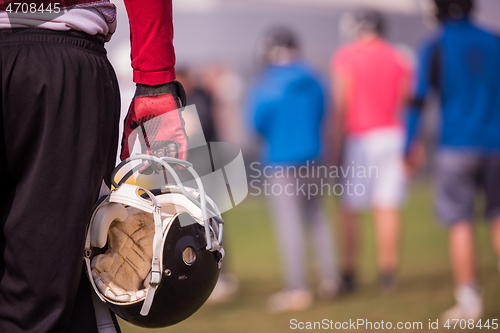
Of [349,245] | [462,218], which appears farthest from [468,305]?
[349,245]

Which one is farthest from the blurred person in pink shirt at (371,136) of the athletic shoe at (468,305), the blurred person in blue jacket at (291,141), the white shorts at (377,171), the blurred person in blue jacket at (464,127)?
the athletic shoe at (468,305)

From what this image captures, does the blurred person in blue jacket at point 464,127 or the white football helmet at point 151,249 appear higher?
the white football helmet at point 151,249

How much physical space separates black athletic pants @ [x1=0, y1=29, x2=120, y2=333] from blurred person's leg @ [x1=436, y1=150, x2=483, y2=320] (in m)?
3.13

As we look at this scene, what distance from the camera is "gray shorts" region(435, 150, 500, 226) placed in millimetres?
3818

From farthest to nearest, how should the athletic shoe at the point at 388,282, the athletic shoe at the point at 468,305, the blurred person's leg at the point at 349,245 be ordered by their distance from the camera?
the blurred person's leg at the point at 349,245 < the athletic shoe at the point at 388,282 < the athletic shoe at the point at 468,305

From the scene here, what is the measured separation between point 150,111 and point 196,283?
45 cm

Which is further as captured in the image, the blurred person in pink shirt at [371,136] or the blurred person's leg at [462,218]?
the blurred person in pink shirt at [371,136]

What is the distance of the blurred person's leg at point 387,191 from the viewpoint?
186 inches

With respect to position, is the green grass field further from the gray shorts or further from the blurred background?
the gray shorts

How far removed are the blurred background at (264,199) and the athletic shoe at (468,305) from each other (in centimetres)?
12

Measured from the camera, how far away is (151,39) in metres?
1.41

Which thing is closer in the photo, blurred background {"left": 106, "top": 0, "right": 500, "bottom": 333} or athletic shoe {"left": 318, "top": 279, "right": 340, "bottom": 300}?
blurred background {"left": 106, "top": 0, "right": 500, "bottom": 333}

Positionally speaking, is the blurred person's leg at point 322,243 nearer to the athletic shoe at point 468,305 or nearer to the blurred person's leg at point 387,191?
the blurred person's leg at point 387,191

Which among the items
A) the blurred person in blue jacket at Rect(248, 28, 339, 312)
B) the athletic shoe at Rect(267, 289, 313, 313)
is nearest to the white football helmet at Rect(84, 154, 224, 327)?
the athletic shoe at Rect(267, 289, 313, 313)
